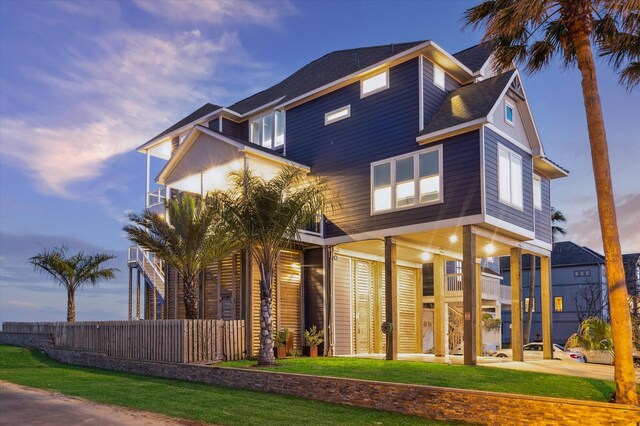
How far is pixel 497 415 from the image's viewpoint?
36.1ft

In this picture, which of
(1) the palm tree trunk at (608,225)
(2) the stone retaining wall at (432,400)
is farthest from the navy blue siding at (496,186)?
(2) the stone retaining wall at (432,400)

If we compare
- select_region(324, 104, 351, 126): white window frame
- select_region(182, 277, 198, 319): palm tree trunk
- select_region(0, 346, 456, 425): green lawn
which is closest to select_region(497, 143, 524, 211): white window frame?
select_region(324, 104, 351, 126): white window frame

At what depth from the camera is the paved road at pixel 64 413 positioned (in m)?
10.9

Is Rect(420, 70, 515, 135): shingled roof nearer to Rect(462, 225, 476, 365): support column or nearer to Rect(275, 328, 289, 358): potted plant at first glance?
Rect(462, 225, 476, 365): support column

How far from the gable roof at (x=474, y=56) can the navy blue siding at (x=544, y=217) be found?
18.2ft

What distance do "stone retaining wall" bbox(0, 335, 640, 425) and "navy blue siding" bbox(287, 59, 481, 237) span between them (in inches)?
291

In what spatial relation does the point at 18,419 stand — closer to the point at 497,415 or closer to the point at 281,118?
the point at 497,415

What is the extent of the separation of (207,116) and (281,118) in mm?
4202

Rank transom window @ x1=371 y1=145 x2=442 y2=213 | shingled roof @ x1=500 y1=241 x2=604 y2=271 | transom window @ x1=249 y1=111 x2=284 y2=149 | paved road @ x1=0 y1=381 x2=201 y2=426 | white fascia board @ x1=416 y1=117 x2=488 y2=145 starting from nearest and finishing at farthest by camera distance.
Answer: paved road @ x1=0 y1=381 x2=201 y2=426 < white fascia board @ x1=416 y1=117 x2=488 y2=145 < transom window @ x1=371 y1=145 x2=442 y2=213 < transom window @ x1=249 y1=111 x2=284 y2=149 < shingled roof @ x1=500 y1=241 x2=604 y2=271

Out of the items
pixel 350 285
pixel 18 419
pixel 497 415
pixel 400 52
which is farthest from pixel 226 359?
pixel 400 52

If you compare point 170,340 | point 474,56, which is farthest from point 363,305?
point 474,56

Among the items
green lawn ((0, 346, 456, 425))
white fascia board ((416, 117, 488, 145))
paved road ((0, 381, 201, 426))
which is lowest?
green lawn ((0, 346, 456, 425))

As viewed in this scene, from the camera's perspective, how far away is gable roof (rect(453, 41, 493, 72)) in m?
22.2

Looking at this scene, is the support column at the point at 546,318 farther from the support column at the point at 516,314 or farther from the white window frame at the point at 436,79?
the white window frame at the point at 436,79
